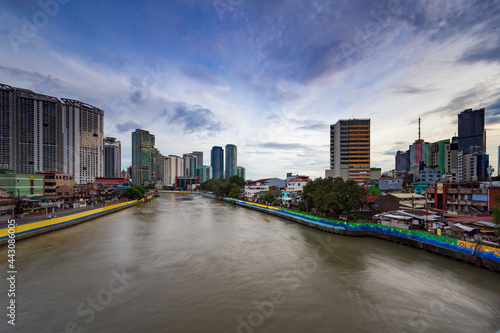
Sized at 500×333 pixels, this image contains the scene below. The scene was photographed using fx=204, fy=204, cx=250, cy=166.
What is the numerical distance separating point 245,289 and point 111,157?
164526mm

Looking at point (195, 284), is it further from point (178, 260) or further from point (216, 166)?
point (216, 166)

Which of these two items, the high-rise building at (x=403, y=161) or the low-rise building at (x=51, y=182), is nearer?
the low-rise building at (x=51, y=182)

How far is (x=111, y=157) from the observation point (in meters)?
142

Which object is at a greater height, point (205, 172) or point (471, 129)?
point (471, 129)

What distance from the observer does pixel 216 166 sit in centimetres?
19662

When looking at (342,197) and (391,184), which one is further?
(391,184)

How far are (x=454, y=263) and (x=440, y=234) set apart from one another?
2.47 m

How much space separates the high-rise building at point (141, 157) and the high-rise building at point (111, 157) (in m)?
21.5

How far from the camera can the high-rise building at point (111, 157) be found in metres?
139

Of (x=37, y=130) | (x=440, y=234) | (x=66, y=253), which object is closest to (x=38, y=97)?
(x=37, y=130)

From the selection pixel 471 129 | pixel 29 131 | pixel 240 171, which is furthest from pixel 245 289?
pixel 471 129

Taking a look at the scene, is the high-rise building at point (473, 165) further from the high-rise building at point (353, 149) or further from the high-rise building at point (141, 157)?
the high-rise building at point (141, 157)

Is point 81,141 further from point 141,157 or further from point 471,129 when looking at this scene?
point 471,129

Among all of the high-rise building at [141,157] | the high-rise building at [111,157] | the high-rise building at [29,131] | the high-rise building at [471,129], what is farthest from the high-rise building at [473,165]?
the high-rise building at [111,157]
